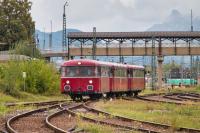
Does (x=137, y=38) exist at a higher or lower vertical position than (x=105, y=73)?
higher

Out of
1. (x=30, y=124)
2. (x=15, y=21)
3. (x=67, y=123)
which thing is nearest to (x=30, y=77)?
(x=30, y=124)

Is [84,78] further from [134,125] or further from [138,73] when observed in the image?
[134,125]

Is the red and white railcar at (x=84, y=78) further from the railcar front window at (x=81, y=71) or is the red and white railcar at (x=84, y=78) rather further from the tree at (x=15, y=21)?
the tree at (x=15, y=21)

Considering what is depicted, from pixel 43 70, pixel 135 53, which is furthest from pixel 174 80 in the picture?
pixel 43 70

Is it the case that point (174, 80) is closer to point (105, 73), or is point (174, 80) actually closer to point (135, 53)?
point (135, 53)

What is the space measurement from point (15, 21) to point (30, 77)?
41781 millimetres

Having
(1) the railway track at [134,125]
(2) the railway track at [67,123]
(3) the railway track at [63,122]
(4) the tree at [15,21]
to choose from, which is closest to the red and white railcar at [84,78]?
(2) the railway track at [67,123]

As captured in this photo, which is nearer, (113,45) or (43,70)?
(43,70)

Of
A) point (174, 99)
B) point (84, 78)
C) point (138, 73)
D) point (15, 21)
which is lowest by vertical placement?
point (174, 99)

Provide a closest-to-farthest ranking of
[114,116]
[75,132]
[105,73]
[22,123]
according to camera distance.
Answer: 1. [75,132]
2. [22,123]
3. [114,116]
4. [105,73]

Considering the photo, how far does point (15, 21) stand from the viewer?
90.7m

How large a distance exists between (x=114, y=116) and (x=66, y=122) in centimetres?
283

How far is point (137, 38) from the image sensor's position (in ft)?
298

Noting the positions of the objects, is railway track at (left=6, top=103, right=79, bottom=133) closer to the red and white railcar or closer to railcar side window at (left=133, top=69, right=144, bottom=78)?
the red and white railcar
